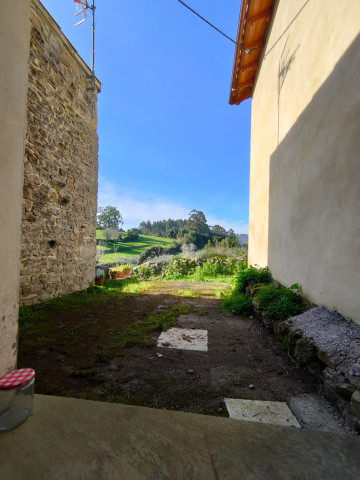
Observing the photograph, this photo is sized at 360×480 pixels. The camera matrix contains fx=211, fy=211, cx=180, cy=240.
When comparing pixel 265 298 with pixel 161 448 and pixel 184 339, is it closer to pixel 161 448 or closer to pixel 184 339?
pixel 184 339

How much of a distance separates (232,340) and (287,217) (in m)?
2.12

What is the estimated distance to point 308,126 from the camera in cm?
281

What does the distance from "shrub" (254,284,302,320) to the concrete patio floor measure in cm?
167

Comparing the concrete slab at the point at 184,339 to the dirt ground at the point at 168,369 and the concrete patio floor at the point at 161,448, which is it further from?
the concrete patio floor at the point at 161,448

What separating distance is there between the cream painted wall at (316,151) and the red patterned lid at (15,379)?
2.56 metres

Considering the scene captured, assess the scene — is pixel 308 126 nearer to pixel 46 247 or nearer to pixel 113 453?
pixel 113 453

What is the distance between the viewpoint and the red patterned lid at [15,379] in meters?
1.14

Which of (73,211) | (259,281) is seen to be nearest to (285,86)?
(259,281)

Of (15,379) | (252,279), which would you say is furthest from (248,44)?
(15,379)

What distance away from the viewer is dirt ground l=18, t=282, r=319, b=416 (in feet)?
5.28

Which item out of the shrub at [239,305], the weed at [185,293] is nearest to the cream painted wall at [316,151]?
the shrub at [239,305]

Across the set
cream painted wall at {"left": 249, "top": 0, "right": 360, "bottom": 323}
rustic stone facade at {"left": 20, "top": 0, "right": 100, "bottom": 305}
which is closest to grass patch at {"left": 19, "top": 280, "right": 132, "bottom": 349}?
rustic stone facade at {"left": 20, "top": 0, "right": 100, "bottom": 305}

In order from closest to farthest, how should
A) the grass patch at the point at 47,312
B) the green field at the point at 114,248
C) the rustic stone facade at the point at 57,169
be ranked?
the grass patch at the point at 47,312 < the rustic stone facade at the point at 57,169 < the green field at the point at 114,248

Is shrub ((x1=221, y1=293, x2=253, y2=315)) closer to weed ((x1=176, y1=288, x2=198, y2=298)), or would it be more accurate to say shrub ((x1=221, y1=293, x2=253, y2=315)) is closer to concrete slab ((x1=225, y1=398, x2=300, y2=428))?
weed ((x1=176, y1=288, x2=198, y2=298))
